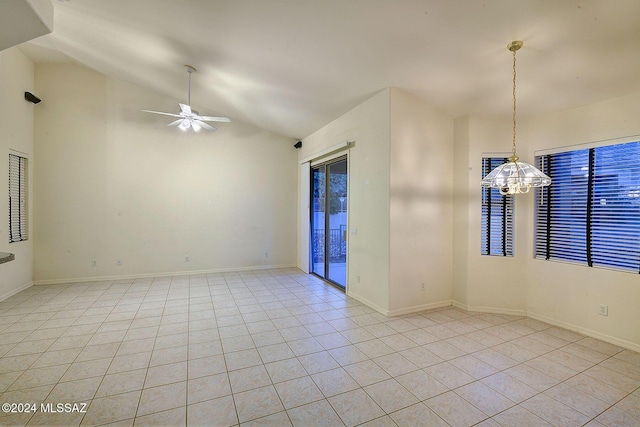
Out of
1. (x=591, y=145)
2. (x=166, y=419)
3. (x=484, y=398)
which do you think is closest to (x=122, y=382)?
(x=166, y=419)

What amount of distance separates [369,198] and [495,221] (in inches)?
71.6

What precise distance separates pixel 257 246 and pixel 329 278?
2.02 metres

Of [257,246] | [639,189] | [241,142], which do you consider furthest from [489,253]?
[241,142]

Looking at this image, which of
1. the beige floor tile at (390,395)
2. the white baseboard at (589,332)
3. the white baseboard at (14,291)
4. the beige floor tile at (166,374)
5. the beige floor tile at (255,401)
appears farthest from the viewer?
the white baseboard at (14,291)

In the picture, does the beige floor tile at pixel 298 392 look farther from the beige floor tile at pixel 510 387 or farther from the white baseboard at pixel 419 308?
the white baseboard at pixel 419 308

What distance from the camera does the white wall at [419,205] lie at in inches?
148

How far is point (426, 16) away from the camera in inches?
93.0

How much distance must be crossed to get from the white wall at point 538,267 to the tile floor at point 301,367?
0.23m

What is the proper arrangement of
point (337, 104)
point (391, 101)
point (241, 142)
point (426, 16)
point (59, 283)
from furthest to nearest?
point (241, 142)
point (59, 283)
point (337, 104)
point (391, 101)
point (426, 16)

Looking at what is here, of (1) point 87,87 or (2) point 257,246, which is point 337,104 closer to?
(2) point 257,246

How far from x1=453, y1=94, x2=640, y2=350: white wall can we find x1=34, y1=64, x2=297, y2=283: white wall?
412cm

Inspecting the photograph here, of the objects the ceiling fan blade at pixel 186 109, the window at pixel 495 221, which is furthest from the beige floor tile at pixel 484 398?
the ceiling fan blade at pixel 186 109

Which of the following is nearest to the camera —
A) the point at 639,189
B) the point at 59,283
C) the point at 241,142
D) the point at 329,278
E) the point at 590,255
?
the point at 639,189

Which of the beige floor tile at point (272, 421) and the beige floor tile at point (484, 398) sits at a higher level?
the beige floor tile at point (272, 421)
